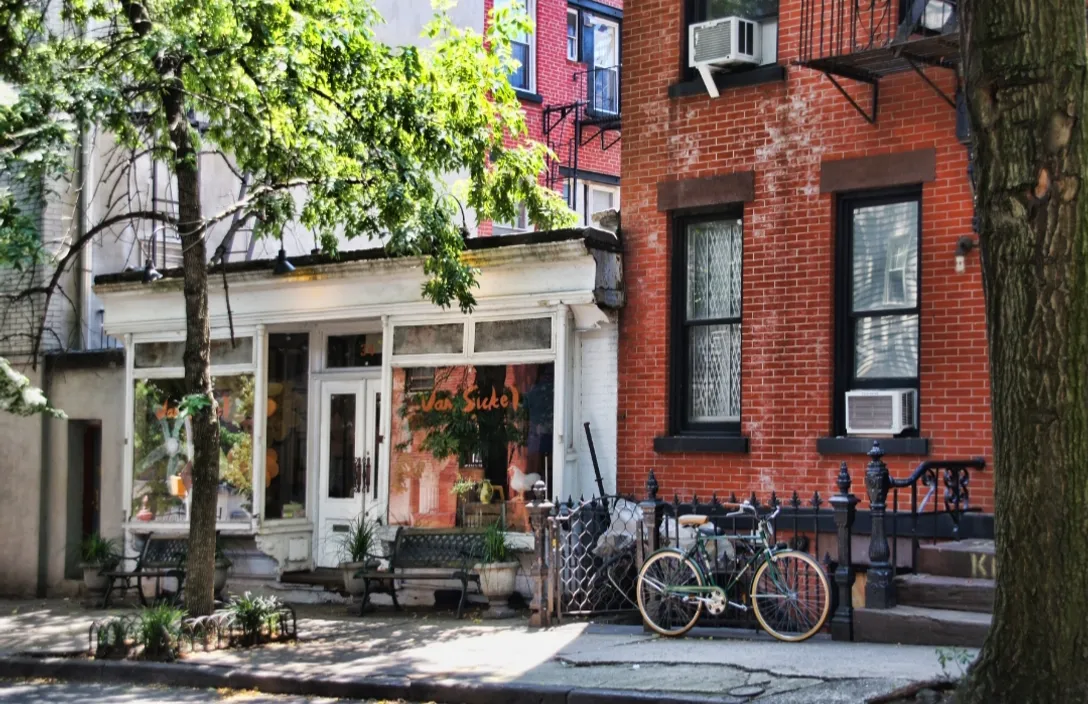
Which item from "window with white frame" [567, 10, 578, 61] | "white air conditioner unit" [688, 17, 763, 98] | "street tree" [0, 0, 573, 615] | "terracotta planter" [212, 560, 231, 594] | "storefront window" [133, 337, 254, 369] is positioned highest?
"window with white frame" [567, 10, 578, 61]

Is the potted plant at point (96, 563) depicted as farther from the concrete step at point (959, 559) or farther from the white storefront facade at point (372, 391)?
the concrete step at point (959, 559)

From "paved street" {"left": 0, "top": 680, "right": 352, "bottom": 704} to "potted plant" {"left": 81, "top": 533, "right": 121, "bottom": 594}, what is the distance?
5.36 meters

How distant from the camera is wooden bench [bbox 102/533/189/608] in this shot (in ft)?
56.0

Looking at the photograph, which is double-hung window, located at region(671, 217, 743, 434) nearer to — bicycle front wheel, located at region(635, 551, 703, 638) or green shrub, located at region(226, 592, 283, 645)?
bicycle front wheel, located at region(635, 551, 703, 638)

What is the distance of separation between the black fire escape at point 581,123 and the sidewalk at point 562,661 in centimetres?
1259

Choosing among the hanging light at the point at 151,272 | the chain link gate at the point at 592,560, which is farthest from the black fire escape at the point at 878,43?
the hanging light at the point at 151,272

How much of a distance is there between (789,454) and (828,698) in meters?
5.00

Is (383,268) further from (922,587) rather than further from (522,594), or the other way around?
(922,587)

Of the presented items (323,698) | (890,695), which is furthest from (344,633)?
(890,695)

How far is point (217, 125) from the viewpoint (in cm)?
1541

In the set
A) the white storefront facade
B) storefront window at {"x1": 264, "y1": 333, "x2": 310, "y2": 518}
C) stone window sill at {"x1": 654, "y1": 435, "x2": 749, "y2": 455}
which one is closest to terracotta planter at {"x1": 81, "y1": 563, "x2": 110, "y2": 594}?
the white storefront facade

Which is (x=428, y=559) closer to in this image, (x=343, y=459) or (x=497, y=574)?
(x=497, y=574)

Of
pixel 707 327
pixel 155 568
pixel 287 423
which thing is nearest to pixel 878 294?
pixel 707 327

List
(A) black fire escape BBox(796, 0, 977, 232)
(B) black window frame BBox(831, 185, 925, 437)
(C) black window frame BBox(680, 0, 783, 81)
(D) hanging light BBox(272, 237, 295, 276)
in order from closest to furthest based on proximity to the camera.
Answer: (A) black fire escape BBox(796, 0, 977, 232) < (B) black window frame BBox(831, 185, 925, 437) < (C) black window frame BBox(680, 0, 783, 81) < (D) hanging light BBox(272, 237, 295, 276)
